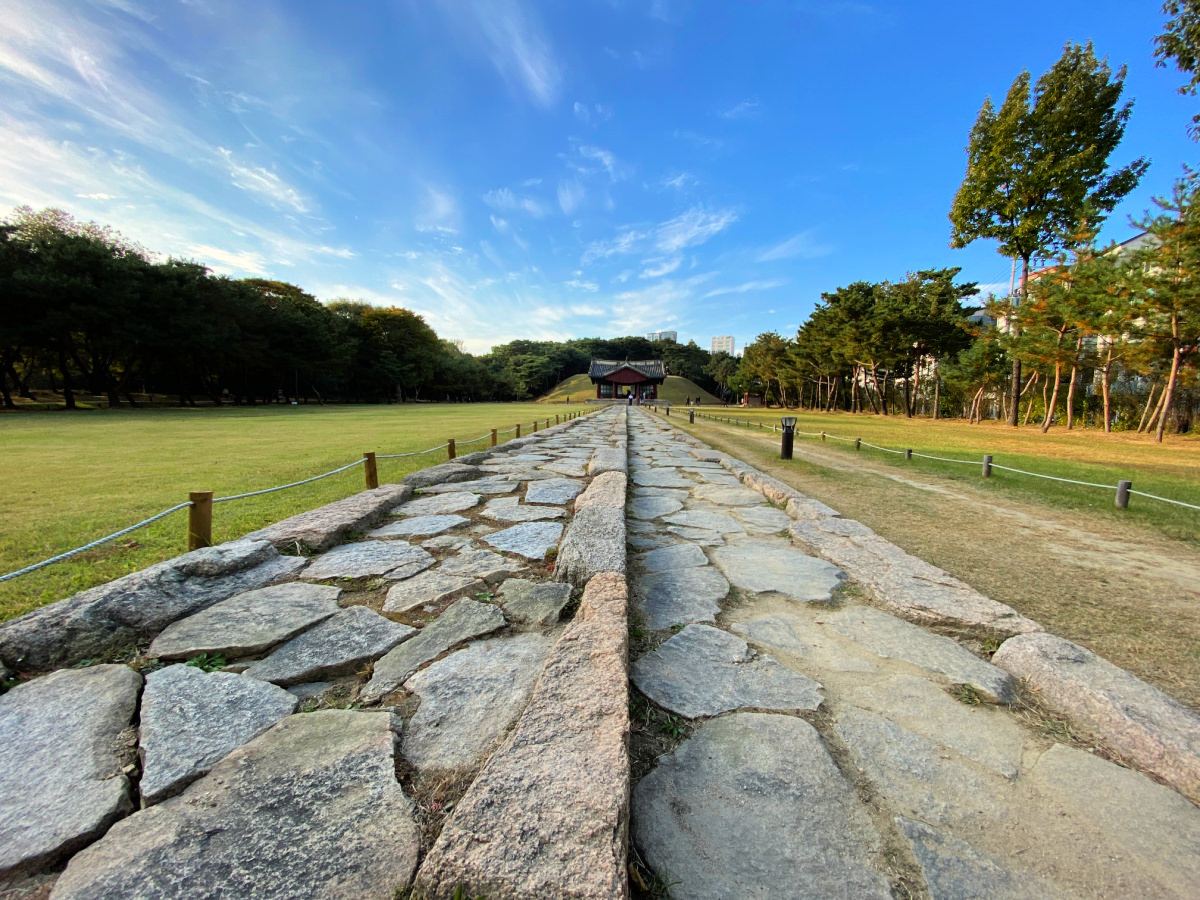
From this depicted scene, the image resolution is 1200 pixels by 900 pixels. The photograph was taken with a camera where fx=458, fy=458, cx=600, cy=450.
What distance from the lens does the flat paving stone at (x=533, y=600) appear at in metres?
1.93

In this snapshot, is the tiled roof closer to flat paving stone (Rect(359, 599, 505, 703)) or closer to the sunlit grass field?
the sunlit grass field

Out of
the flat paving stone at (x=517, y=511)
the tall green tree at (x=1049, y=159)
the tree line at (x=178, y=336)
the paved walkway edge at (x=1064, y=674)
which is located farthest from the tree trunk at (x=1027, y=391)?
the tree line at (x=178, y=336)

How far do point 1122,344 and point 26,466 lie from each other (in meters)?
23.9

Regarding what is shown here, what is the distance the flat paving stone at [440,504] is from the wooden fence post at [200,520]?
1153mm

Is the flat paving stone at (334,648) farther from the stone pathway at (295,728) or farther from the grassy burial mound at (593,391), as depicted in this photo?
the grassy burial mound at (593,391)

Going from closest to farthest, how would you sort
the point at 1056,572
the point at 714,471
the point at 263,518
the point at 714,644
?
the point at 714,644 < the point at 1056,572 < the point at 263,518 < the point at 714,471

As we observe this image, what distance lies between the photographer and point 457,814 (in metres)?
0.91

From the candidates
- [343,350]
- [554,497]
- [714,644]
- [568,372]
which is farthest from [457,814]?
[568,372]

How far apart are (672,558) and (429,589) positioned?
1.42m

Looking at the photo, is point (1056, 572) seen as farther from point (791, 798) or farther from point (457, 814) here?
point (457, 814)

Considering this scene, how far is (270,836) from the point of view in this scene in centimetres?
93

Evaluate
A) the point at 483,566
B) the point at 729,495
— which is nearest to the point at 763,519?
the point at 729,495

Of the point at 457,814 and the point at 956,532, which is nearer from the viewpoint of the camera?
the point at 457,814

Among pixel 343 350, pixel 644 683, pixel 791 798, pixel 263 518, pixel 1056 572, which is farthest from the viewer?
pixel 343 350
